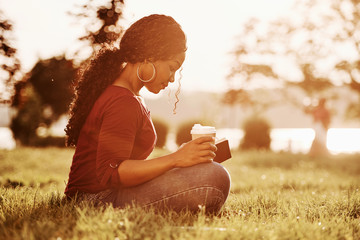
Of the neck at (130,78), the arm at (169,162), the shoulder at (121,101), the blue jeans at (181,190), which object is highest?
the neck at (130,78)

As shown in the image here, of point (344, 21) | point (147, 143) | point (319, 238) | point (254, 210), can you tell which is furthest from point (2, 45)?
point (344, 21)

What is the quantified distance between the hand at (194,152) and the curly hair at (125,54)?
0.69m

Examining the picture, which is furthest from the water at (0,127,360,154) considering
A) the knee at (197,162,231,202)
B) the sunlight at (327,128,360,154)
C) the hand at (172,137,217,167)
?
the hand at (172,137,217,167)

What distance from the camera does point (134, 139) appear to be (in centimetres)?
279

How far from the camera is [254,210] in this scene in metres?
3.34

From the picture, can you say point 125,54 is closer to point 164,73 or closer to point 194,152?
point 164,73

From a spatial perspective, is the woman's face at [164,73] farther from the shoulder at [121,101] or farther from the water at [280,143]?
the water at [280,143]

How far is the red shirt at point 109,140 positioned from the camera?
8.50 feet

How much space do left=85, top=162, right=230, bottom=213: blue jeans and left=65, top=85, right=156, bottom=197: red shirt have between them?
0.56ft

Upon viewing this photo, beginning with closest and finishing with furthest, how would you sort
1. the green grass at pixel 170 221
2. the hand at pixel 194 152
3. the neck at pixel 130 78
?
the green grass at pixel 170 221 < the hand at pixel 194 152 < the neck at pixel 130 78

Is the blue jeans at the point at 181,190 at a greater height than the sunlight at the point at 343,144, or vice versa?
the blue jeans at the point at 181,190

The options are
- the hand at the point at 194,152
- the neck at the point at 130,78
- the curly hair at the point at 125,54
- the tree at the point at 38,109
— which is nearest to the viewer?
the hand at the point at 194,152

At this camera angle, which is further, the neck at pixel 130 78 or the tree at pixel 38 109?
the tree at pixel 38 109

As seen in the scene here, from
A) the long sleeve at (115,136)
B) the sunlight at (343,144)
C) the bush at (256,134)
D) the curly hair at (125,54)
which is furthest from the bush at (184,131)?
the long sleeve at (115,136)
